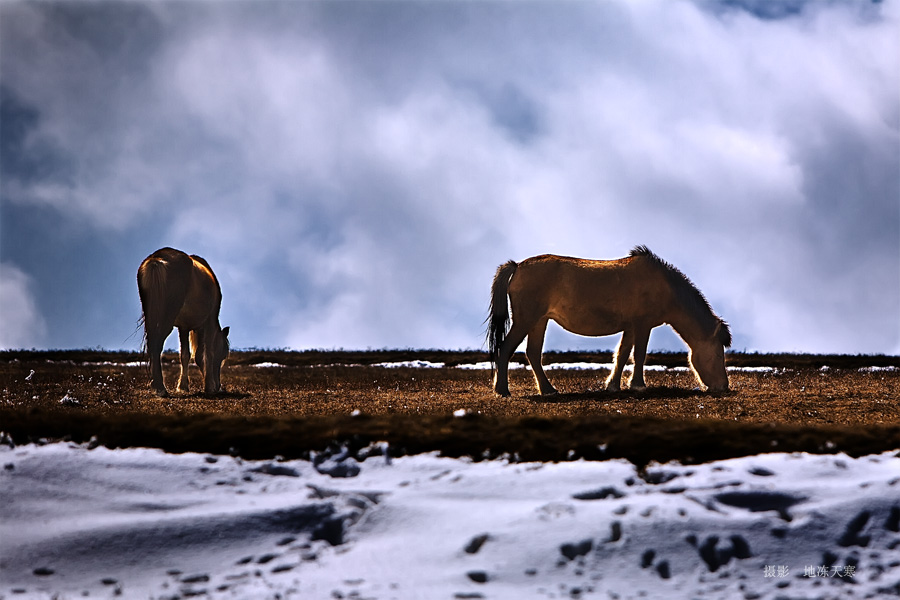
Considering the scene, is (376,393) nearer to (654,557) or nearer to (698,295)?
(698,295)

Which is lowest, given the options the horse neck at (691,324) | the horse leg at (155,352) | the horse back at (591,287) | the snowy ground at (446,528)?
the snowy ground at (446,528)

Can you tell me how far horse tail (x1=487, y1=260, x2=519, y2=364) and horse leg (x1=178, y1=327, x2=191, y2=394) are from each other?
517 centimetres

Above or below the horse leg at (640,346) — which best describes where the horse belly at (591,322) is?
above

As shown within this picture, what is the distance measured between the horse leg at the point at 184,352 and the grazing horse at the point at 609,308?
5.19 metres

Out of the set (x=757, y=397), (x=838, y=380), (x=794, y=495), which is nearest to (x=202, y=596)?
(x=794, y=495)

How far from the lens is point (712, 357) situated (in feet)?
43.3

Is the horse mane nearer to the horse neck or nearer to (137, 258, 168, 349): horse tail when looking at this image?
the horse neck

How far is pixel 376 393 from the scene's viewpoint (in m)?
11.9

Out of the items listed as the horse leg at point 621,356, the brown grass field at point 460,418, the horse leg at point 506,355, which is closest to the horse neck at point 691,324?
the horse leg at point 621,356

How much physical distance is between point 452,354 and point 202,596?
64.4ft

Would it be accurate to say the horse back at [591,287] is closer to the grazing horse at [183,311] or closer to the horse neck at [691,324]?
the horse neck at [691,324]

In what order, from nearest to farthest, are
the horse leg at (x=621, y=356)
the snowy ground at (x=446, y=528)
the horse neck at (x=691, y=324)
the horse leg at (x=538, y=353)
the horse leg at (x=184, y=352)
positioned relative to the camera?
the snowy ground at (x=446, y=528) → the horse leg at (x=538, y=353) → the horse leg at (x=621, y=356) → the horse leg at (x=184, y=352) → the horse neck at (x=691, y=324)

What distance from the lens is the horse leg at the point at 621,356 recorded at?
1276cm

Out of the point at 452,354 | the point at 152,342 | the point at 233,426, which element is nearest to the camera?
the point at 233,426
